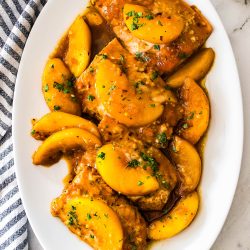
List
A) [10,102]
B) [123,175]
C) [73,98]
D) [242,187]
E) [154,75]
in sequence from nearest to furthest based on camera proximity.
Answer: [123,175] → [154,75] → [73,98] → [242,187] → [10,102]

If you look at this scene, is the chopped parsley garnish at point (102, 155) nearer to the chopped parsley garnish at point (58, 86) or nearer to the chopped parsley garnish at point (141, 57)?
the chopped parsley garnish at point (58, 86)

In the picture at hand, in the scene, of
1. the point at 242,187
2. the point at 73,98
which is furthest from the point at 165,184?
the point at 73,98

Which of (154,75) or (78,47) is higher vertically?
(78,47)

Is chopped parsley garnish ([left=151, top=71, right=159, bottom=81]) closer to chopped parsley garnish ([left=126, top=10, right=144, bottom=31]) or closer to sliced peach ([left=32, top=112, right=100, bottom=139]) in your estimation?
chopped parsley garnish ([left=126, top=10, right=144, bottom=31])

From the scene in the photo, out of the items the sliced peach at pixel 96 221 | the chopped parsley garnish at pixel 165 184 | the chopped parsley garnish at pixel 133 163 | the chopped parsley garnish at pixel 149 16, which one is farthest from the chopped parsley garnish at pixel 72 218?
the chopped parsley garnish at pixel 149 16

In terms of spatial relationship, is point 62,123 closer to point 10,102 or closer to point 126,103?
point 126,103
